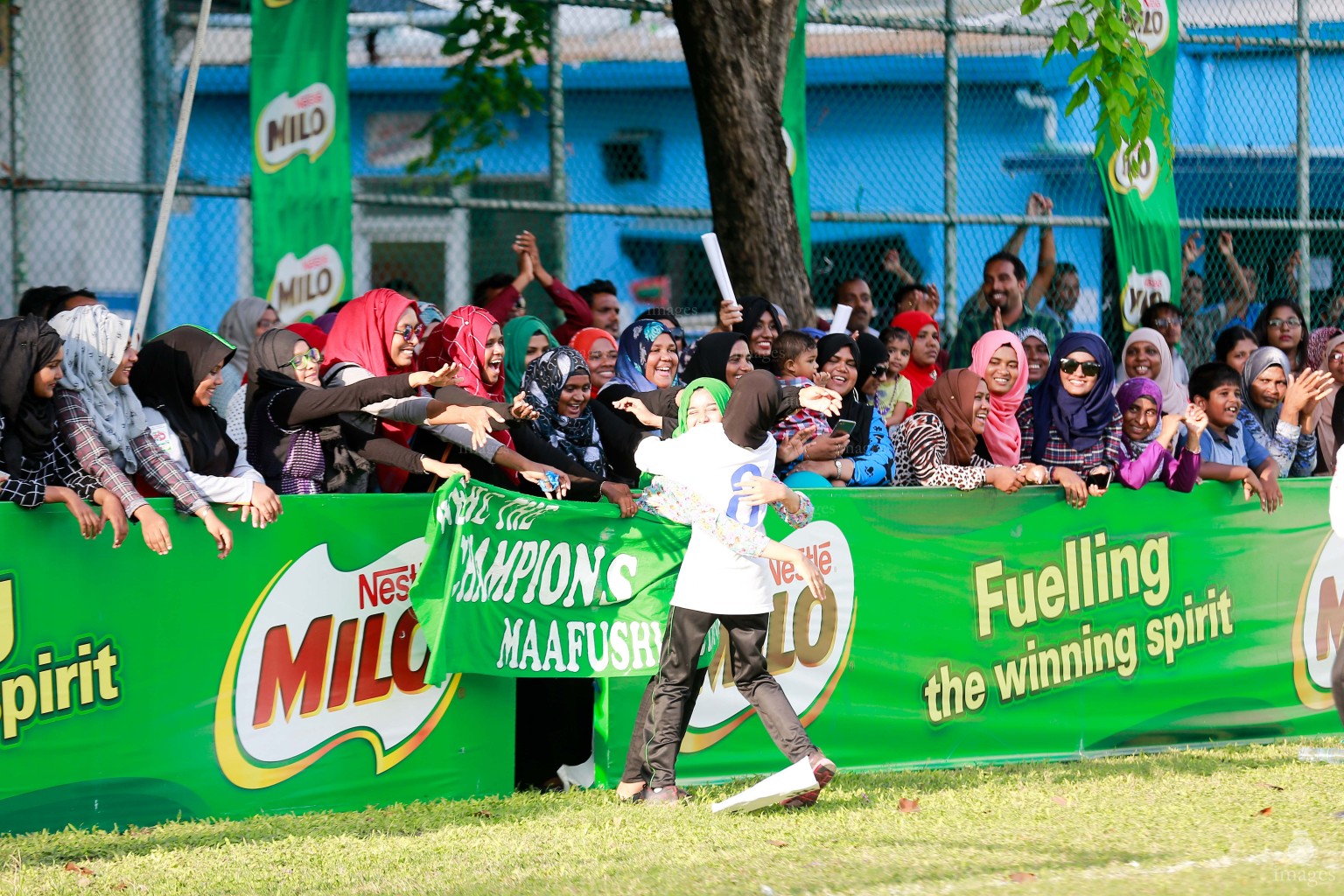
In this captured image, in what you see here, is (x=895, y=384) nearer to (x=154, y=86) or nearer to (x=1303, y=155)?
(x=154, y=86)

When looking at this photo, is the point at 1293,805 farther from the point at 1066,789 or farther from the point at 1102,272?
the point at 1102,272

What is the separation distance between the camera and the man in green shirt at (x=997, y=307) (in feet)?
33.0

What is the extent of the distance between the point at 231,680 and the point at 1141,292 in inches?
311

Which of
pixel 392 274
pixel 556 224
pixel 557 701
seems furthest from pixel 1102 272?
pixel 557 701

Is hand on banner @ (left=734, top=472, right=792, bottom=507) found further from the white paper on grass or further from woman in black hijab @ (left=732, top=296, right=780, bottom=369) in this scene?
woman in black hijab @ (left=732, top=296, right=780, bottom=369)

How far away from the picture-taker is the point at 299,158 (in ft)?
30.6

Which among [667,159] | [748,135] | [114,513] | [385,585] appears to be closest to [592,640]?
[385,585]

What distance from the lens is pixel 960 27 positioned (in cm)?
1129

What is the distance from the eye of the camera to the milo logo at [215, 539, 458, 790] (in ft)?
19.7

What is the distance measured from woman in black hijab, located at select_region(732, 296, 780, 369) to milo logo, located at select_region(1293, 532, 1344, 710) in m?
3.06

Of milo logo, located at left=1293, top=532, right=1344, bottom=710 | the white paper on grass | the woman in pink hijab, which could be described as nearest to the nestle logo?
the white paper on grass

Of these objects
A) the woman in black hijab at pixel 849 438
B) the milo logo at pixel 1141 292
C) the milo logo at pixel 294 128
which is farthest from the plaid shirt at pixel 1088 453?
the milo logo at pixel 294 128

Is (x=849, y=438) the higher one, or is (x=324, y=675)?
(x=849, y=438)

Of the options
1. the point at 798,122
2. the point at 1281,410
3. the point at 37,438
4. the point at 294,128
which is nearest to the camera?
the point at 37,438
